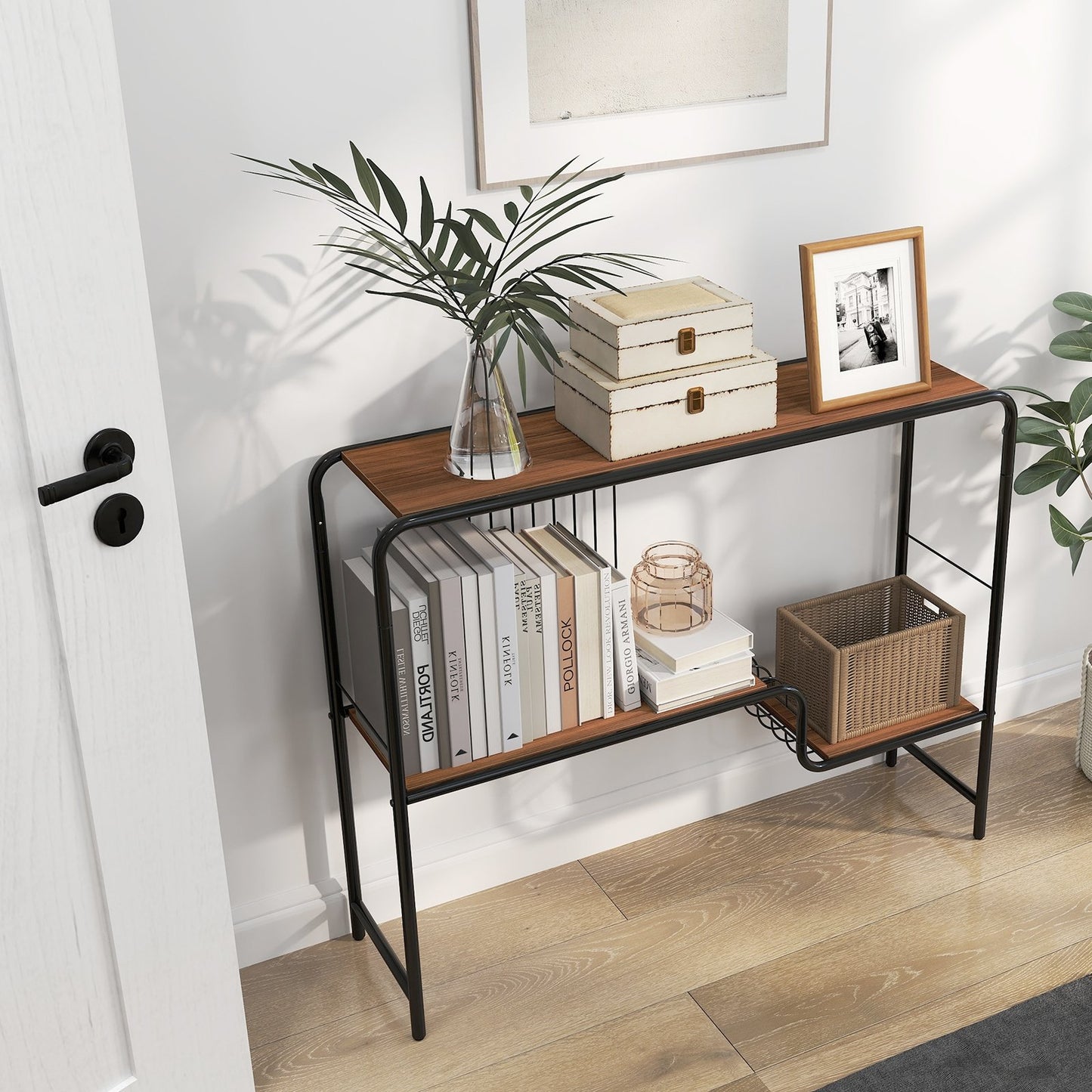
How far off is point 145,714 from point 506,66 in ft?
3.32

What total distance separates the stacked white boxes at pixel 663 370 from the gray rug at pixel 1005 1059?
3.18 feet

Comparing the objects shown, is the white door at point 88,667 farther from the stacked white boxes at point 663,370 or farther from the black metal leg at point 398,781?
the stacked white boxes at point 663,370

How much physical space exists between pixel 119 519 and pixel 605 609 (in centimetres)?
77

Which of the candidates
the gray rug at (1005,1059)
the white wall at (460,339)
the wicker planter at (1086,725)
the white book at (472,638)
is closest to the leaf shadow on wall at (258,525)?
the white wall at (460,339)

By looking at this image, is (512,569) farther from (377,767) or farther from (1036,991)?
(1036,991)

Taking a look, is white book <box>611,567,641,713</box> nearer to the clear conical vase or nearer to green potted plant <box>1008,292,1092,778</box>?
the clear conical vase

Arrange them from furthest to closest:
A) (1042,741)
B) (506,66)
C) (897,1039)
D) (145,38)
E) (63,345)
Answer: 1. (1042,741)
2. (897,1039)
3. (506,66)
4. (145,38)
5. (63,345)

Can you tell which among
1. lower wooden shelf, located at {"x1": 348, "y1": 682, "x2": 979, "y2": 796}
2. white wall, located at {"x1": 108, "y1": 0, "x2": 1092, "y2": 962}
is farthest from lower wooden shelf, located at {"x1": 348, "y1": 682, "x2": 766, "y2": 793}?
white wall, located at {"x1": 108, "y1": 0, "x2": 1092, "y2": 962}

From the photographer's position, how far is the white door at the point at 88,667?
1272 millimetres

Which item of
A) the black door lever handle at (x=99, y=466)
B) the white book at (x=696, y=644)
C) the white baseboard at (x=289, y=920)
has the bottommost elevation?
the white baseboard at (x=289, y=920)

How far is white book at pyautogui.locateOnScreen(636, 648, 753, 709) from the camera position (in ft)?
6.55

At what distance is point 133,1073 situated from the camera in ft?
5.37

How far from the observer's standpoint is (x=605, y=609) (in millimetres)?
1920

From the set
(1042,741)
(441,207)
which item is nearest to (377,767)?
(441,207)
